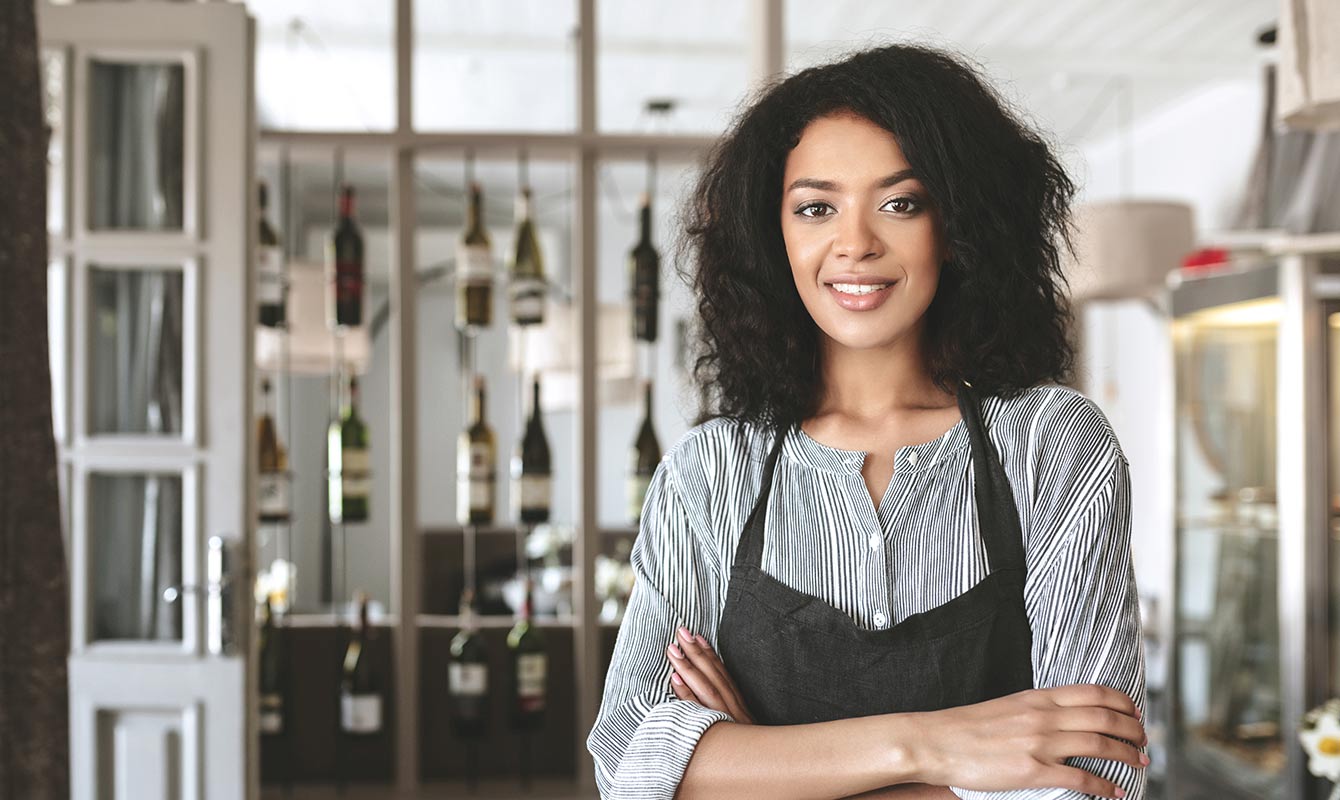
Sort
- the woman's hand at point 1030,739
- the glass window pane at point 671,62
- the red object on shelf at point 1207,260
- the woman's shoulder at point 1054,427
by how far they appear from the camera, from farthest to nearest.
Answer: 1. the glass window pane at point 671,62
2. the red object on shelf at point 1207,260
3. the woman's shoulder at point 1054,427
4. the woman's hand at point 1030,739

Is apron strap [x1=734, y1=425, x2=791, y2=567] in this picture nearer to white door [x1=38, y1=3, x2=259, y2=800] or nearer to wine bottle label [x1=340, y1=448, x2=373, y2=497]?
white door [x1=38, y1=3, x2=259, y2=800]

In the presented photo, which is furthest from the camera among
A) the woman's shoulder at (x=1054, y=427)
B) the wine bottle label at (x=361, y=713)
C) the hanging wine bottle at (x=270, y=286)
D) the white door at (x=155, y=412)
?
the wine bottle label at (x=361, y=713)

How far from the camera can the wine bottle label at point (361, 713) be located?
2.89 metres

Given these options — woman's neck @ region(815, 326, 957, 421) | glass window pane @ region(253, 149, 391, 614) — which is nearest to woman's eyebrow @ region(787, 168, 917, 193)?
woman's neck @ region(815, 326, 957, 421)

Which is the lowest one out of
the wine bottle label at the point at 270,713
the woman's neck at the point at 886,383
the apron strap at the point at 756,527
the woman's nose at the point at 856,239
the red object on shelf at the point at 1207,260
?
the wine bottle label at the point at 270,713

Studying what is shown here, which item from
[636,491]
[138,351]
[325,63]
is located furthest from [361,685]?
[325,63]

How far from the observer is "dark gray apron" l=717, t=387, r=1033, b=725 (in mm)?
1173

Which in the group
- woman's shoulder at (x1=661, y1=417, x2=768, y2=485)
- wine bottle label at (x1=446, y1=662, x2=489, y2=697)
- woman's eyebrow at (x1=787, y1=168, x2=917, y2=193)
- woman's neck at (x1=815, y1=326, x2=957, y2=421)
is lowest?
wine bottle label at (x1=446, y1=662, x2=489, y2=697)

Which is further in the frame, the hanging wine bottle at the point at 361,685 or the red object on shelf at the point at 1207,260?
the red object on shelf at the point at 1207,260

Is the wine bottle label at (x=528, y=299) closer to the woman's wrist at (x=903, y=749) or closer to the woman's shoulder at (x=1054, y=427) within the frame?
the woman's shoulder at (x=1054, y=427)

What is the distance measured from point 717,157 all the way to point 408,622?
191 cm

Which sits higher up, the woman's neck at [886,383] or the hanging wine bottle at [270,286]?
the hanging wine bottle at [270,286]

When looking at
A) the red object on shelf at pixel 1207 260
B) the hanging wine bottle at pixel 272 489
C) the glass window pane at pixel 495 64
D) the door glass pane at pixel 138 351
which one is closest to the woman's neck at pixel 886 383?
the door glass pane at pixel 138 351

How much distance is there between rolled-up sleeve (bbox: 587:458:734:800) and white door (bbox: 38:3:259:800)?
1.49 m
